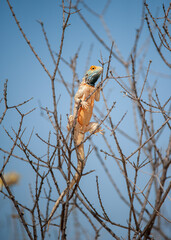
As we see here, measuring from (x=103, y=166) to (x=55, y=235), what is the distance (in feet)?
2.54

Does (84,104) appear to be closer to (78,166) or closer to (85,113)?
(85,113)

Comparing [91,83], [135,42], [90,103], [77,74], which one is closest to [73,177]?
[90,103]

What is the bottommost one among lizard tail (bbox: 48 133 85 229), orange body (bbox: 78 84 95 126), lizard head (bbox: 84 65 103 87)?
lizard tail (bbox: 48 133 85 229)

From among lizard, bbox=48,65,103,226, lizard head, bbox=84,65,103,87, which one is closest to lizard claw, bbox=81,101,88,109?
lizard, bbox=48,65,103,226

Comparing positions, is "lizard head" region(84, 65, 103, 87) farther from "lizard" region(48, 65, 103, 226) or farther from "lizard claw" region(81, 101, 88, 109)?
"lizard claw" region(81, 101, 88, 109)

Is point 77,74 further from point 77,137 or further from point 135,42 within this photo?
point 77,137

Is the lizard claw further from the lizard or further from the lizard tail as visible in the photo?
the lizard tail

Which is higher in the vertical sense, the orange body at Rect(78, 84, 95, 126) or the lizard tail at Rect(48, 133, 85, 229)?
the orange body at Rect(78, 84, 95, 126)

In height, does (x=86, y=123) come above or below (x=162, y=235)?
above

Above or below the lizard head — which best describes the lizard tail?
below

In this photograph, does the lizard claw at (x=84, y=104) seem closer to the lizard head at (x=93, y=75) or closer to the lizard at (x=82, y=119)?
the lizard at (x=82, y=119)

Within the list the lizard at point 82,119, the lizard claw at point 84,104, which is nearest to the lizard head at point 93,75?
the lizard at point 82,119

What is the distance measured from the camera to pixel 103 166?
2.31 meters

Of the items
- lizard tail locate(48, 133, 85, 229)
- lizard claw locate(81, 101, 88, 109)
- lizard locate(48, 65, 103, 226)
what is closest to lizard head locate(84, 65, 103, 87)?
lizard locate(48, 65, 103, 226)
